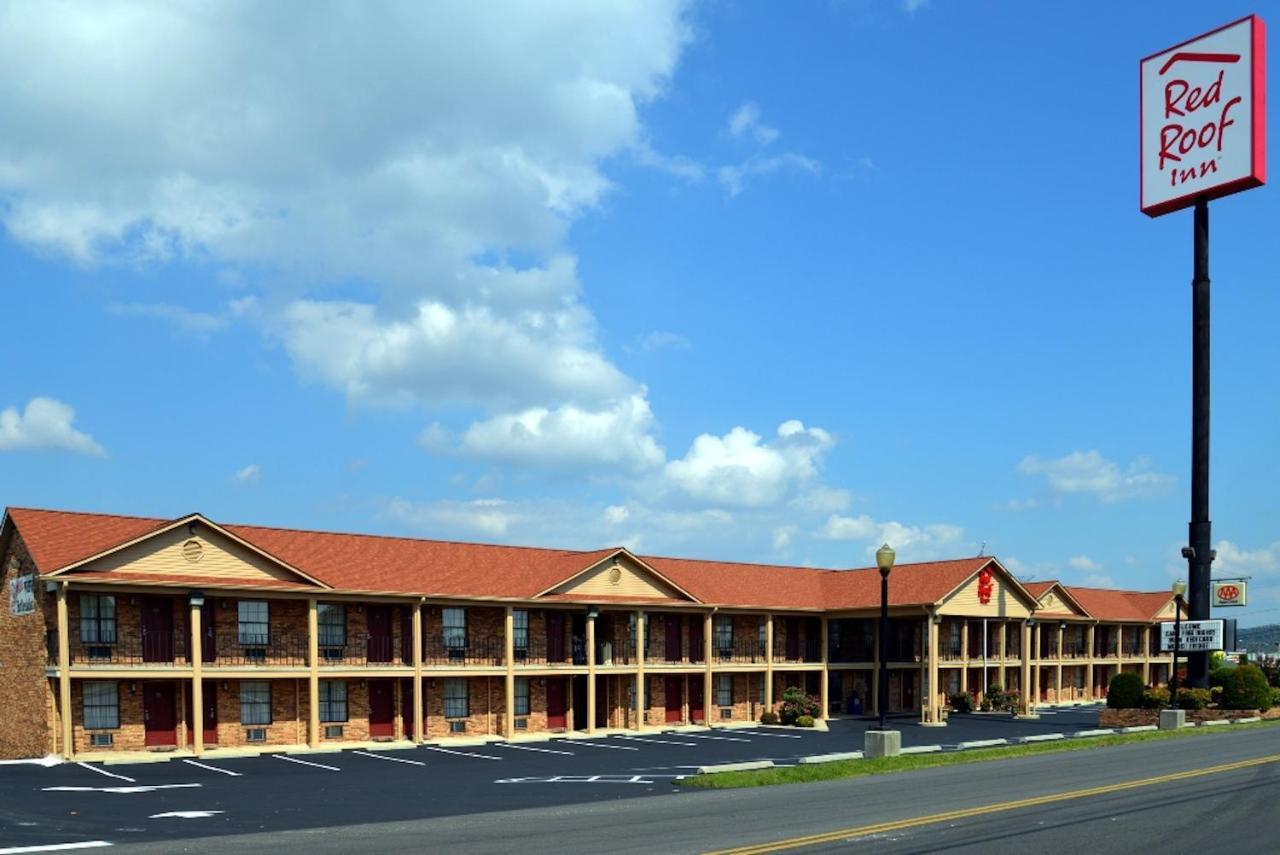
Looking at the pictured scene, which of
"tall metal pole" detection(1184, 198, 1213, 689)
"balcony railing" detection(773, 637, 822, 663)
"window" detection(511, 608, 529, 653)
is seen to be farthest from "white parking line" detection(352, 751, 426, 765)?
"tall metal pole" detection(1184, 198, 1213, 689)

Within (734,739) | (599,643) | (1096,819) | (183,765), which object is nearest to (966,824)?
(1096,819)

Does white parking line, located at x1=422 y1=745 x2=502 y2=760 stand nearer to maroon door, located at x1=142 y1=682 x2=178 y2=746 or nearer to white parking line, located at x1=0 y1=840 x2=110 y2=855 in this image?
maroon door, located at x1=142 y1=682 x2=178 y2=746

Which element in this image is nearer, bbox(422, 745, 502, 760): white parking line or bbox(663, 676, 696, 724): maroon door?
bbox(422, 745, 502, 760): white parking line

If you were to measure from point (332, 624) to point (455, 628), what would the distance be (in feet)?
15.7

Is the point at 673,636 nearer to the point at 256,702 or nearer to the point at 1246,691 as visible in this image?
the point at 256,702

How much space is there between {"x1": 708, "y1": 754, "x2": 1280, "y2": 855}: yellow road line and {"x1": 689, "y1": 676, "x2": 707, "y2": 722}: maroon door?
2667cm

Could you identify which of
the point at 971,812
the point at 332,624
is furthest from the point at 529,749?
the point at 971,812

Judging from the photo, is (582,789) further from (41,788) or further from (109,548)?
(109,548)

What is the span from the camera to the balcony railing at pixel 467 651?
43.3 metres

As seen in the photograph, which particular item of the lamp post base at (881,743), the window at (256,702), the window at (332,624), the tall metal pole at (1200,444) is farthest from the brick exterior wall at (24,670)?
the tall metal pole at (1200,444)

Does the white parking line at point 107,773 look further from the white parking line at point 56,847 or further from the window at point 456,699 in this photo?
the window at point 456,699

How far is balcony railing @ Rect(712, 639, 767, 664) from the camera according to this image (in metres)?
52.4

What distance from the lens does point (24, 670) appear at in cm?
3619

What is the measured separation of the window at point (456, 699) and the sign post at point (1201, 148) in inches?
1102
